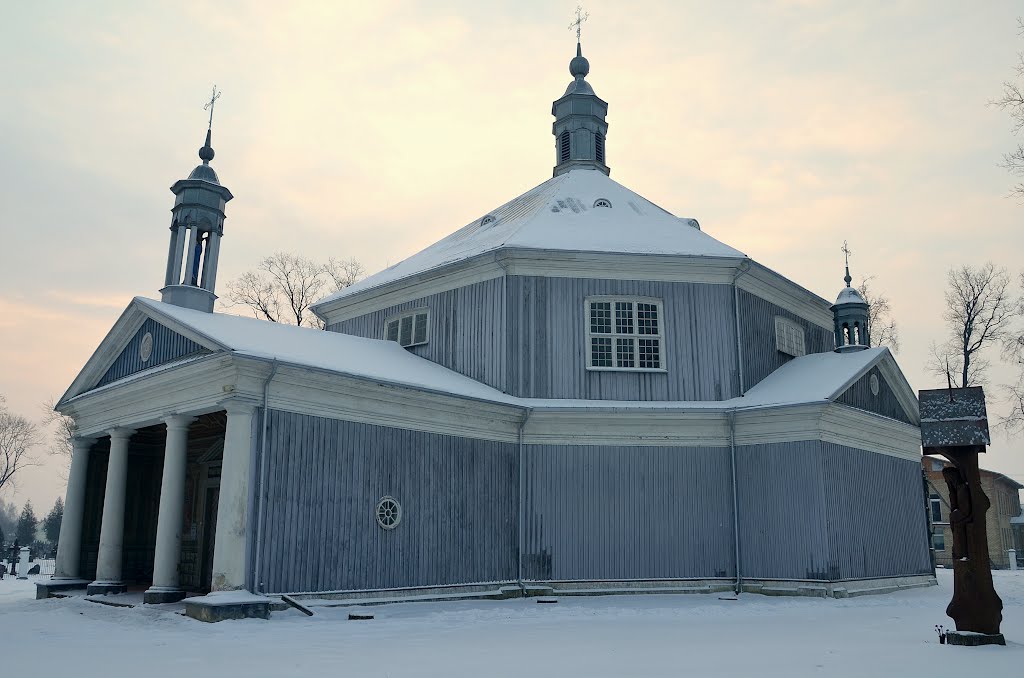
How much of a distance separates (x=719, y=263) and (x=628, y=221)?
303 cm

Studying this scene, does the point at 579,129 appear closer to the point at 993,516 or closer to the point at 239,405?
the point at 239,405

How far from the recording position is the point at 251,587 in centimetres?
1391

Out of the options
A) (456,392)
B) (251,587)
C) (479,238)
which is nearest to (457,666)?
(251,587)

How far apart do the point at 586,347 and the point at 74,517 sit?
12.5 metres

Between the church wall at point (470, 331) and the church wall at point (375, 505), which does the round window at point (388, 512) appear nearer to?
the church wall at point (375, 505)

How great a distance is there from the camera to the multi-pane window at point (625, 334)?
66.1 feet

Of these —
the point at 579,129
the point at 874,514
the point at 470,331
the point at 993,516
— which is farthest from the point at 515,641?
the point at 993,516

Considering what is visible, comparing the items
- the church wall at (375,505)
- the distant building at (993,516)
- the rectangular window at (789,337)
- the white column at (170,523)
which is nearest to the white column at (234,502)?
the church wall at (375,505)

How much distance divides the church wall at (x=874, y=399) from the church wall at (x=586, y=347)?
2664 millimetres

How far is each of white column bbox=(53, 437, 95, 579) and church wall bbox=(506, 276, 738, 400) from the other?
33.4 feet

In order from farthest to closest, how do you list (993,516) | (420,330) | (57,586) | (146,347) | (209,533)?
(993,516) < (420,330) < (209,533) < (57,586) < (146,347)

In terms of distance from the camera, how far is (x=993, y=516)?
50000 mm

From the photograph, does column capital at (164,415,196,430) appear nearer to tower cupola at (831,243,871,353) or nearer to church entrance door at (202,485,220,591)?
church entrance door at (202,485,220,591)

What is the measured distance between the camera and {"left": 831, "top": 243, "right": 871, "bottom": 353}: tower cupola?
23.4 m
